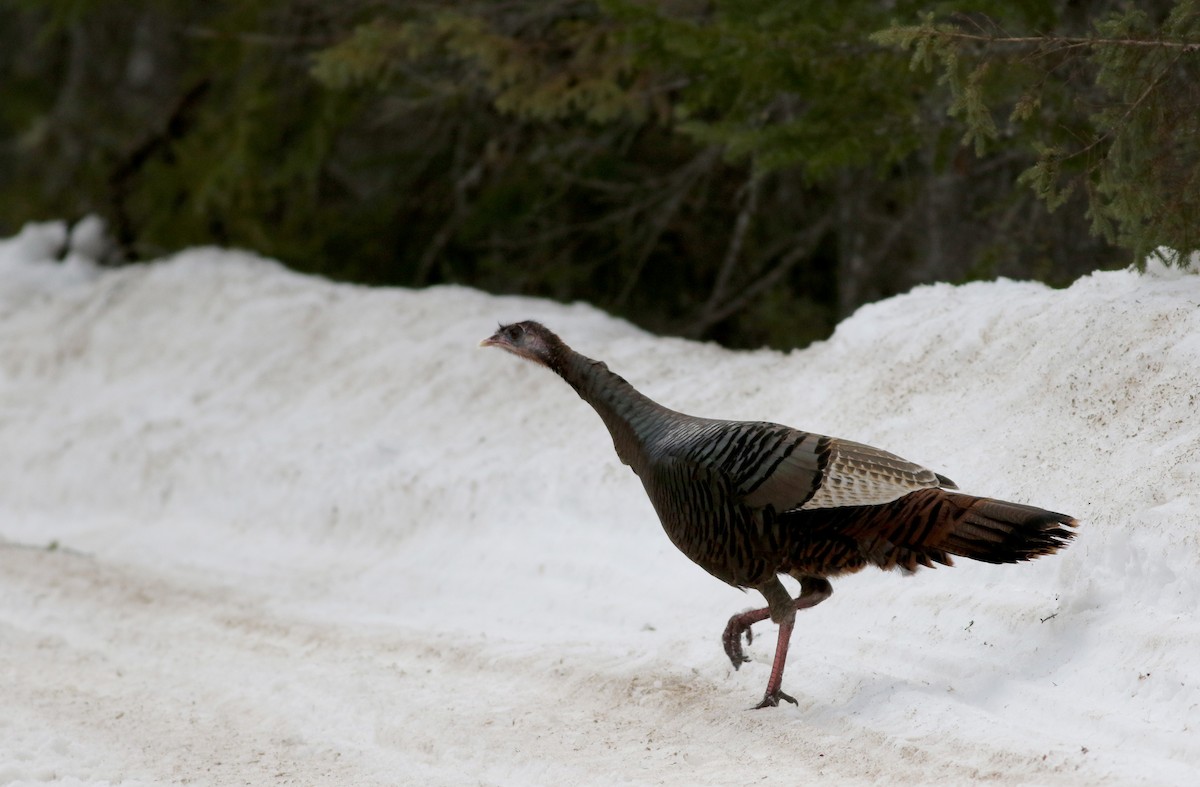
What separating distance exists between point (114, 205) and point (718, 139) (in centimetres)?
935

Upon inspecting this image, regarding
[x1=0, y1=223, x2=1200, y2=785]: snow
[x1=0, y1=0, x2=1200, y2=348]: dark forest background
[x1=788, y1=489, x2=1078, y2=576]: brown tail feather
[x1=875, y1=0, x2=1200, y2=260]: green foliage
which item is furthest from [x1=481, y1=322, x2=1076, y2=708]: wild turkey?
[x1=0, y1=0, x2=1200, y2=348]: dark forest background

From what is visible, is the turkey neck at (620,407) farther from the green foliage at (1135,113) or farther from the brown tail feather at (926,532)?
the green foliage at (1135,113)

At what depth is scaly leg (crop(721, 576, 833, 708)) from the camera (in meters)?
5.57

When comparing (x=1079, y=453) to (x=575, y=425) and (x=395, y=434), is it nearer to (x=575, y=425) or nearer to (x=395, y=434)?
(x=575, y=425)

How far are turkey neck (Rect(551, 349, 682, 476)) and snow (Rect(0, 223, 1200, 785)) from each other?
41.5 inches

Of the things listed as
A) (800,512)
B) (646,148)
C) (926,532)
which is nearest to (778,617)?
(800,512)

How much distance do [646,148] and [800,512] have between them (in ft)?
29.4

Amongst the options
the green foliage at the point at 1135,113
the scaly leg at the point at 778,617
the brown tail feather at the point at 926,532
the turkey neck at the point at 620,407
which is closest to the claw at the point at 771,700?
the scaly leg at the point at 778,617

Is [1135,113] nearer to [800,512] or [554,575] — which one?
[800,512]

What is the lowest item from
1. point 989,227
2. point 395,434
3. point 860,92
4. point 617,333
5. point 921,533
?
point 395,434

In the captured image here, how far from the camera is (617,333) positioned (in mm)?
10984

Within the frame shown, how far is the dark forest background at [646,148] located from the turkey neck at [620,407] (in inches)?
76.9

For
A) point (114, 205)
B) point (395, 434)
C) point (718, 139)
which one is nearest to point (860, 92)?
point (718, 139)

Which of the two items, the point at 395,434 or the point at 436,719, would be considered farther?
the point at 395,434
